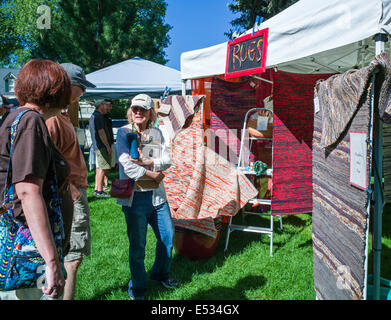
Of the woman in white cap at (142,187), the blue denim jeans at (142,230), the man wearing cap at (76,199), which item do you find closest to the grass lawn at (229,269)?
the blue denim jeans at (142,230)

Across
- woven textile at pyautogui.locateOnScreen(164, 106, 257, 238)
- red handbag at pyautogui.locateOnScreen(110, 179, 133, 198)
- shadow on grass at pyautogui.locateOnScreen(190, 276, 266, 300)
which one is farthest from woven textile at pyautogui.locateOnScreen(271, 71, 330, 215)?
red handbag at pyautogui.locateOnScreen(110, 179, 133, 198)

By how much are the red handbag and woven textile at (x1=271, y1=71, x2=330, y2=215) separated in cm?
165

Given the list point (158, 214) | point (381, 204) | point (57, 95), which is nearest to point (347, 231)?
point (381, 204)

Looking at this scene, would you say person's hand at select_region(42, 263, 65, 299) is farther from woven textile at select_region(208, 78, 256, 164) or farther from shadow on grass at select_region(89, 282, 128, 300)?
woven textile at select_region(208, 78, 256, 164)

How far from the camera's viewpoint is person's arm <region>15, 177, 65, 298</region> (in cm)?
111

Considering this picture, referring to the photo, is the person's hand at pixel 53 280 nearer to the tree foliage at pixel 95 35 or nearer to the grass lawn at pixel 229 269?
the grass lawn at pixel 229 269

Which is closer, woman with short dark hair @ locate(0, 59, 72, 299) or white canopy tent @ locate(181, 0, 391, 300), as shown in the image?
woman with short dark hair @ locate(0, 59, 72, 299)

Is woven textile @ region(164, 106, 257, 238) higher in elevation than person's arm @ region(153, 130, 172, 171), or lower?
lower

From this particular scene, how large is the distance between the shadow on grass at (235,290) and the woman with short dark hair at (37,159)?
1.62 meters

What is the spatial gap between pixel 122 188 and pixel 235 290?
1.33m

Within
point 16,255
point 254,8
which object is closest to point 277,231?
point 16,255

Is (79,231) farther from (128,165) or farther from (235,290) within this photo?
(235,290)
